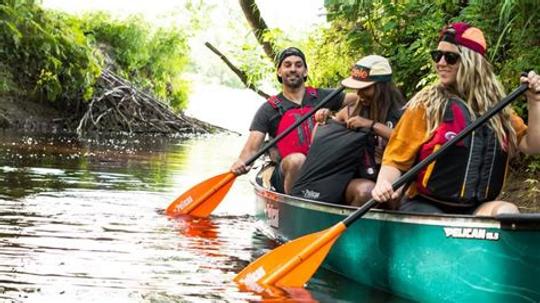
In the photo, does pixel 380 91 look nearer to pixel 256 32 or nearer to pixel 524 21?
pixel 524 21

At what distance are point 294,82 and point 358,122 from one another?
1704 mm

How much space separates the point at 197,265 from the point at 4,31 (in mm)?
12748

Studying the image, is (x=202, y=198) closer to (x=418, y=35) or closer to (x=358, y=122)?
(x=418, y=35)

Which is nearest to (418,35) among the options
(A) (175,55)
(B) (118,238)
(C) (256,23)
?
(B) (118,238)

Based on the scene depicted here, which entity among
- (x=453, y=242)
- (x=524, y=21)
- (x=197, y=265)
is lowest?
(x=197, y=265)

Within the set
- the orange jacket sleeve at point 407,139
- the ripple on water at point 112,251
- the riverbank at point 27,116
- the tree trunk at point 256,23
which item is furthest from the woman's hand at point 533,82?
the riverbank at point 27,116

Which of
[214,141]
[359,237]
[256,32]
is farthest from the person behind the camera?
[214,141]

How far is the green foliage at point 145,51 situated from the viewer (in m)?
23.0

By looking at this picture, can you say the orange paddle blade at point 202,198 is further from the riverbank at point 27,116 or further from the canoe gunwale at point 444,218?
the riverbank at point 27,116

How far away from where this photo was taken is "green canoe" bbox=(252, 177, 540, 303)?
4.52 meters

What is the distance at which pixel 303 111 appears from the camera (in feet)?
25.2

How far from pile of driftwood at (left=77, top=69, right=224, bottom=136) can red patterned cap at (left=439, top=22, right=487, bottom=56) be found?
13825mm

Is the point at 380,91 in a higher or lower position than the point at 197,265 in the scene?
higher

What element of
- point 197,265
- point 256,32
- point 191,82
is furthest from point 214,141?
point 197,265
